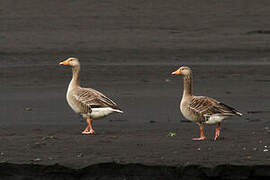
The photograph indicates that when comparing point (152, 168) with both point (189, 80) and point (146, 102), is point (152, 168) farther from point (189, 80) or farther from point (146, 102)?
point (146, 102)

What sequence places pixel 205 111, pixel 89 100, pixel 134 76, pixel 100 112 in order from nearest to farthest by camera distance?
1. pixel 205 111
2. pixel 100 112
3. pixel 89 100
4. pixel 134 76

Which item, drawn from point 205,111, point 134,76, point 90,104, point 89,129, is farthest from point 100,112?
point 134,76

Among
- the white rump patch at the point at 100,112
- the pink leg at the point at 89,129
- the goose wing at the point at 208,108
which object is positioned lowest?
the pink leg at the point at 89,129

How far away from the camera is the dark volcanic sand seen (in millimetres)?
12555

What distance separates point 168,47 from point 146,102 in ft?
23.1

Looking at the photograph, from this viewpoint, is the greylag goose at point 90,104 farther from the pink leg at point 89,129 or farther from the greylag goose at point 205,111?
the greylag goose at point 205,111

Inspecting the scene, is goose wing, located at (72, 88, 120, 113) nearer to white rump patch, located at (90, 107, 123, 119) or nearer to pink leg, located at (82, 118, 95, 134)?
white rump patch, located at (90, 107, 123, 119)

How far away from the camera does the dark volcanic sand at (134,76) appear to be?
12.6 m

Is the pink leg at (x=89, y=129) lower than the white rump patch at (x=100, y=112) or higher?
lower

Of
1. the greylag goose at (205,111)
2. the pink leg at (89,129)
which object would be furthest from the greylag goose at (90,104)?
the greylag goose at (205,111)

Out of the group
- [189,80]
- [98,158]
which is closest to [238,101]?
[189,80]

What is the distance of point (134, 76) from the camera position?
66.4 ft

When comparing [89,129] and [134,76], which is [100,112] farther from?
[134,76]

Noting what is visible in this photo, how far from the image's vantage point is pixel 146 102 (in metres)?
17.2
